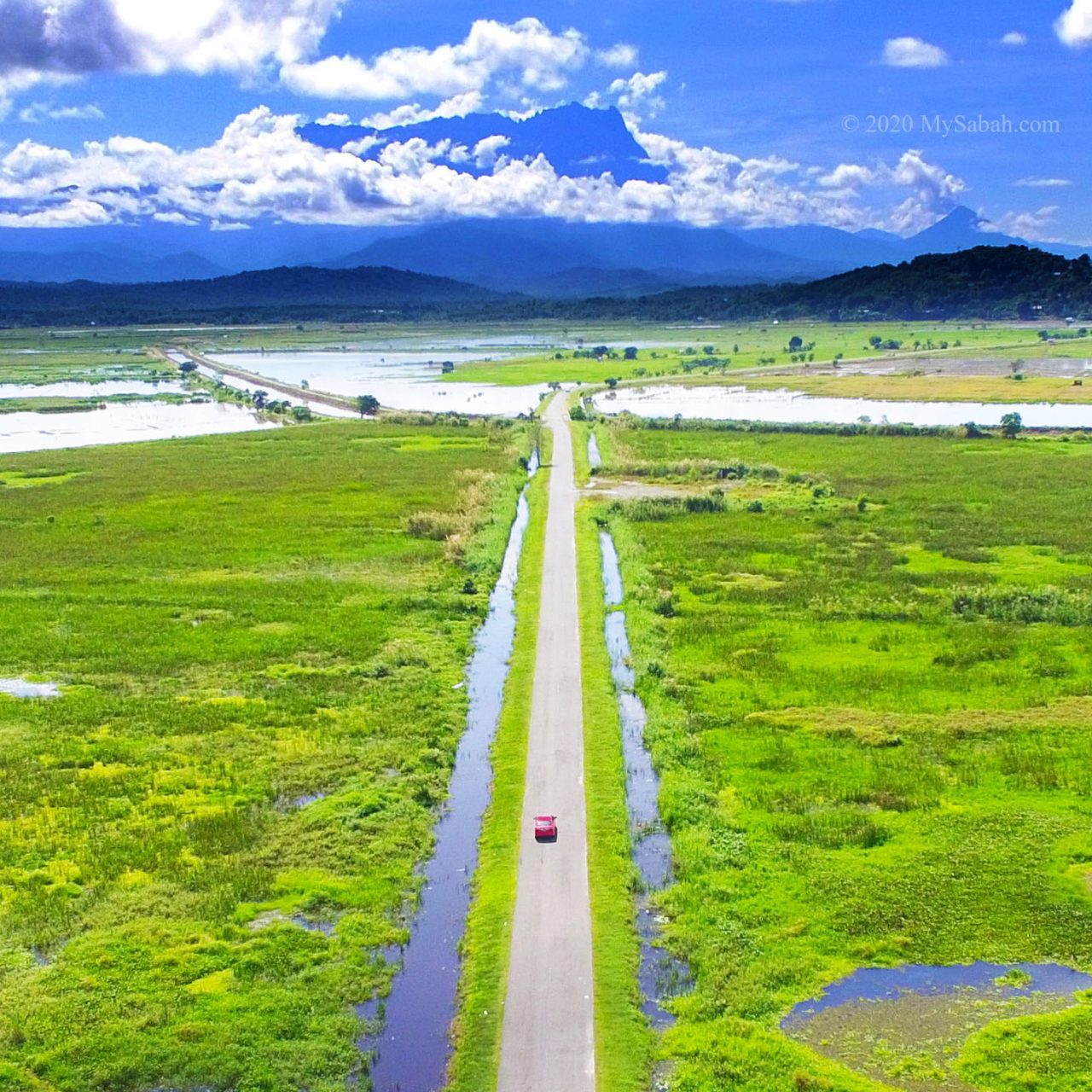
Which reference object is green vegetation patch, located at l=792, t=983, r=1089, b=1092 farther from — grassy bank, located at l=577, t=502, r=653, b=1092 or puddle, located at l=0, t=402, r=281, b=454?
puddle, located at l=0, t=402, r=281, b=454

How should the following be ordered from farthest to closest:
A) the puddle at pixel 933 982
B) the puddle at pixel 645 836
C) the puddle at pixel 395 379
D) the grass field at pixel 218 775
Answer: the puddle at pixel 395 379 → the puddle at pixel 645 836 → the puddle at pixel 933 982 → the grass field at pixel 218 775

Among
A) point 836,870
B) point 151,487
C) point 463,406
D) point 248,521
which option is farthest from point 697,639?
point 463,406

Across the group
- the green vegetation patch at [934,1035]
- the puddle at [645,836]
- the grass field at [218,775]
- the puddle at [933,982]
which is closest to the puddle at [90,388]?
the grass field at [218,775]

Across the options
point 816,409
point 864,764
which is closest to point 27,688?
point 864,764

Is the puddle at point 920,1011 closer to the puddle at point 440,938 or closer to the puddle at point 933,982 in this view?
the puddle at point 933,982

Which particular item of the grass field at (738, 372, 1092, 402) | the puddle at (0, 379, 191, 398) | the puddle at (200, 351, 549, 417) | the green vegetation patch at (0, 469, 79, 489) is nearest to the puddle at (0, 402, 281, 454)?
the puddle at (0, 379, 191, 398)

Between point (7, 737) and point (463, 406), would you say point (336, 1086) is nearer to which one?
point (7, 737)

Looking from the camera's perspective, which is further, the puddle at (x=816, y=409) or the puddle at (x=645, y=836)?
the puddle at (x=816, y=409)
